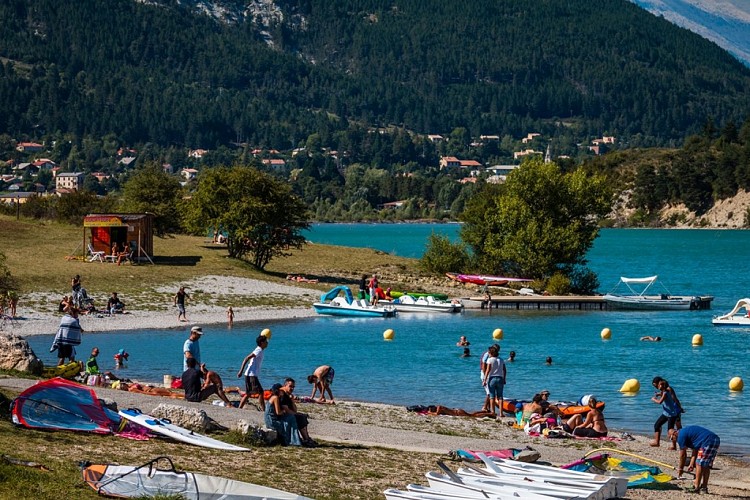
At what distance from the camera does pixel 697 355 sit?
45.3 m

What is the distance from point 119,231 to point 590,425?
39.0 metres

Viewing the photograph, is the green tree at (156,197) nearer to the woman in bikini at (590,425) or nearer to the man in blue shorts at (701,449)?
the woman in bikini at (590,425)

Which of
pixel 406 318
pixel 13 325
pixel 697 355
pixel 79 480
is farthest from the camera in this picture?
pixel 406 318

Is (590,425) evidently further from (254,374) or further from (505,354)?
(505,354)

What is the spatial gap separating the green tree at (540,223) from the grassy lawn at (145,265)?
7126mm

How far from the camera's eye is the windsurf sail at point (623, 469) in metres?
20.2

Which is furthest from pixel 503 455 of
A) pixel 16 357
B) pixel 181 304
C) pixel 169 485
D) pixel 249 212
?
pixel 249 212

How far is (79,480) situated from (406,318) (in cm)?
4032

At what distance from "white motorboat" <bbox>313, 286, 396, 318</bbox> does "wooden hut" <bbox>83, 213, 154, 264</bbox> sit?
10.1 metres

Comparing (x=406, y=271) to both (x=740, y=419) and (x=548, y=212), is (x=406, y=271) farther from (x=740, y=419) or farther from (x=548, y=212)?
(x=740, y=419)

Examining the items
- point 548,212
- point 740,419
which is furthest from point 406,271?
point 740,419

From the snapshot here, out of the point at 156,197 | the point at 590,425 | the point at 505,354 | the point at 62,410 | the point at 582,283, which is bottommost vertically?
the point at 505,354

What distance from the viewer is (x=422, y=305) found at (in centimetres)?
5838

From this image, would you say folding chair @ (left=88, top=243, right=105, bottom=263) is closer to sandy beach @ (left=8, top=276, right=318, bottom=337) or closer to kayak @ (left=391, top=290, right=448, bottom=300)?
sandy beach @ (left=8, top=276, right=318, bottom=337)
